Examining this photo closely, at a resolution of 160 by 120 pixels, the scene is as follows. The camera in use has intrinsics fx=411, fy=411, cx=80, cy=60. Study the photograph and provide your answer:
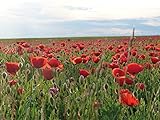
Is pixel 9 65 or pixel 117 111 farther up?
pixel 9 65

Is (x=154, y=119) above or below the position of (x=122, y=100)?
below

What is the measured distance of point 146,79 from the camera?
5.13 m

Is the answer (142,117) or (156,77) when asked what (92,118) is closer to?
(142,117)

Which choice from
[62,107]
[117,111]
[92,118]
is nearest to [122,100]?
[92,118]

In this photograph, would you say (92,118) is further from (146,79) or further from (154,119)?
(146,79)

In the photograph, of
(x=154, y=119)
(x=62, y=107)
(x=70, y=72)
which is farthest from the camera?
(x=70, y=72)

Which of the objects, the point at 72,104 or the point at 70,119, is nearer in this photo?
the point at 70,119

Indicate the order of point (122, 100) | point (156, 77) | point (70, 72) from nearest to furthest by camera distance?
1. point (122, 100)
2. point (156, 77)
3. point (70, 72)

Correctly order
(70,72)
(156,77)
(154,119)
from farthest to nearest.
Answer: (70,72) < (156,77) < (154,119)

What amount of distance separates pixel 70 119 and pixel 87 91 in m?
0.23

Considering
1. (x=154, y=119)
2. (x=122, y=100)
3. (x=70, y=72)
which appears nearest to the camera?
(x=122, y=100)

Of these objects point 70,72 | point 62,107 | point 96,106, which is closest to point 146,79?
point 70,72

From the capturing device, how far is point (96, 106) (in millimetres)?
2912

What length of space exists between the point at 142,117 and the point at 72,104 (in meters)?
0.55
